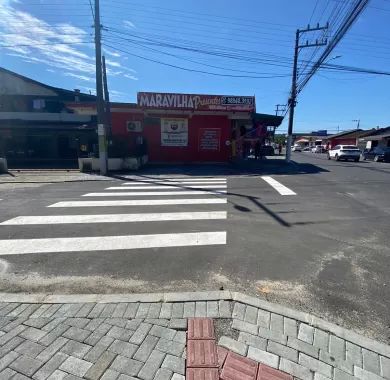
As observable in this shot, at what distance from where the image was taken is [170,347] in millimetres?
Answer: 2799

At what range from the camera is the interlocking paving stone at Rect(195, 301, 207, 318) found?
3.28 metres

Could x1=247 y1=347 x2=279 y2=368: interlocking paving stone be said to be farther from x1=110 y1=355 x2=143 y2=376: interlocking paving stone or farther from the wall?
the wall

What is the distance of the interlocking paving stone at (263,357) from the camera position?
8.70ft

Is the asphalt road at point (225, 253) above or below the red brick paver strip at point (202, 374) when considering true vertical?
below

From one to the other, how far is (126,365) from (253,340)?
45.4 inches

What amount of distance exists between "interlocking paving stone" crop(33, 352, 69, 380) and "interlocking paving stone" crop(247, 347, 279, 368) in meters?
1.58

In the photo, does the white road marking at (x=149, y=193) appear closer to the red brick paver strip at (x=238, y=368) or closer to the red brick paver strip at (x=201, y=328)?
the red brick paver strip at (x=201, y=328)

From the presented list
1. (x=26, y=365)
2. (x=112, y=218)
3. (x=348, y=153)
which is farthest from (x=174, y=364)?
(x=348, y=153)

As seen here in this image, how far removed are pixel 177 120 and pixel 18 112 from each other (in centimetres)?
1603

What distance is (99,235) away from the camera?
20.1 feet

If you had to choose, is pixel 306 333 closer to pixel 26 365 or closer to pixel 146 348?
pixel 146 348

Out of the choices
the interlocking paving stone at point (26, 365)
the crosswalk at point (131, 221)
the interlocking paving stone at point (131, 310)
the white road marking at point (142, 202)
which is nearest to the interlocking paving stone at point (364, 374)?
the interlocking paving stone at point (131, 310)

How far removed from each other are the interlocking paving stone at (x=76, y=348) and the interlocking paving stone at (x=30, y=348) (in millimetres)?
204

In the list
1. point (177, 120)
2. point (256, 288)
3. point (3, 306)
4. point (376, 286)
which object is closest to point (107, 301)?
point (3, 306)
